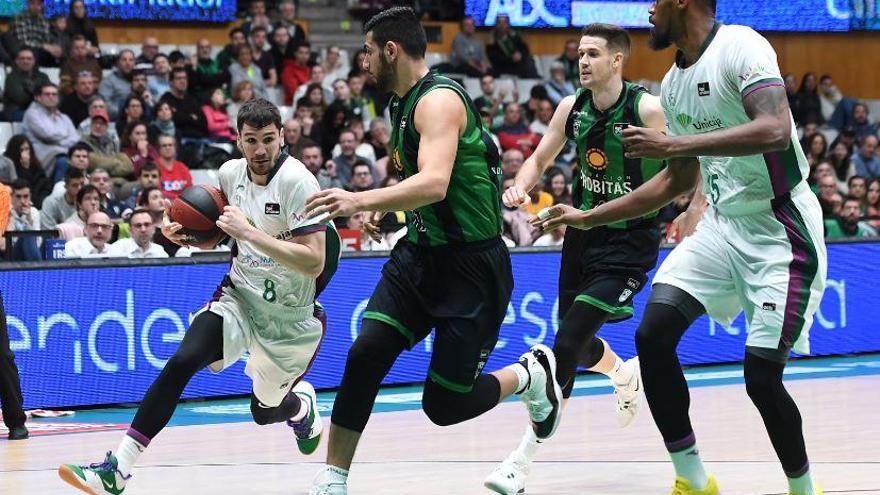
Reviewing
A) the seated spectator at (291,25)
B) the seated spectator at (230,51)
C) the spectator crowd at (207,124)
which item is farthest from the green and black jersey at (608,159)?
the seated spectator at (291,25)

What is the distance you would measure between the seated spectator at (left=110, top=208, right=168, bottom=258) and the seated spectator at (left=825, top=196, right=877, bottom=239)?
24.2 feet

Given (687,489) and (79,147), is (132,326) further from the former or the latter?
(687,489)

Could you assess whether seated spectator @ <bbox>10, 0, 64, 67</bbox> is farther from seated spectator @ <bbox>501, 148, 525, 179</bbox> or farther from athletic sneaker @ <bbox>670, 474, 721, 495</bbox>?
athletic sneaker @ <bbox>670, 474, 721, 495</bbox>

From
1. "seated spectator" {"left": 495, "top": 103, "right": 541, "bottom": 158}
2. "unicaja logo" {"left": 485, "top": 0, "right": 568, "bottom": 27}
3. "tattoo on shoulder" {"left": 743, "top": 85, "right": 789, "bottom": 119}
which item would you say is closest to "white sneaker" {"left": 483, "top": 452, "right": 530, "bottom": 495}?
"tattoo on shoulder" {"left": 743, "top": 85, "right": 789, "bottom": 119}

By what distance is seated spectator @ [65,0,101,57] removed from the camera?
16.9 metres

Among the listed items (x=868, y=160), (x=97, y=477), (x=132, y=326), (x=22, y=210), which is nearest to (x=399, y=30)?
(x=97, y=477)

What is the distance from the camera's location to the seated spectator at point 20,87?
15.8 m

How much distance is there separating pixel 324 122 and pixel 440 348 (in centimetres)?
1118

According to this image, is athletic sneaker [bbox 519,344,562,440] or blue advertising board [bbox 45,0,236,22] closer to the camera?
athletic sneaker [bbox 519,344,562,440]

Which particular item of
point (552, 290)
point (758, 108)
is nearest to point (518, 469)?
point (758, 108)

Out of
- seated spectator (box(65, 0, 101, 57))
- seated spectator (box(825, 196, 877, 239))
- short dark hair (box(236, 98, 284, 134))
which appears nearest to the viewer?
short dark hair (box(236, 98, 284, 134))

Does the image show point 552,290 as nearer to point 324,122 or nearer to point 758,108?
point 324,122

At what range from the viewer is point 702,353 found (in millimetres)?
13516

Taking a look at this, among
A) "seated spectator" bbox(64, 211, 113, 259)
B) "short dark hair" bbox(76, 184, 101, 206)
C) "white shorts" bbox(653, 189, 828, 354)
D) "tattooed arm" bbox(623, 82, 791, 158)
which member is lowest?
"seated spectator" bbox(64, 211, 113, 259)
